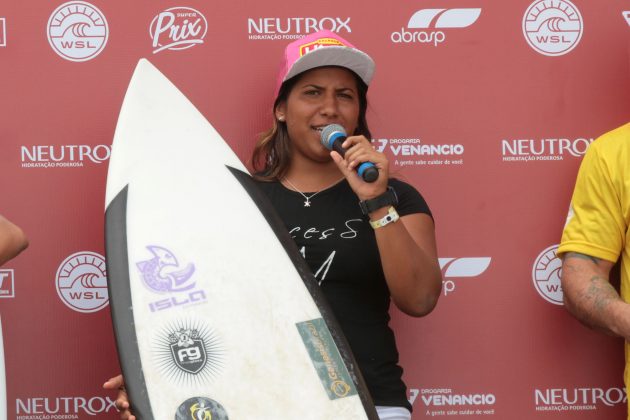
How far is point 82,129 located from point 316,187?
89 cm

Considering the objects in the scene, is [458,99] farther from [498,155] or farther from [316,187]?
[316,187]

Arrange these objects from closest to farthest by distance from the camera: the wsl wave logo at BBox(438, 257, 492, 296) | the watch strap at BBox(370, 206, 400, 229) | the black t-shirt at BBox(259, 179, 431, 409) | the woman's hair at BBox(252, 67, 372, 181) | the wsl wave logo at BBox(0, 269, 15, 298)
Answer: the watch strap at BBox(370, 206, 400, 229) → the black t-shirt at BBox(259, 179, 431, 409) → the woman's hair at BBox(252, 67, 372, 181) → the wsl wave logo at BBox(0, 269, 15, 298) → the wsl wave logo at BBox(438, 257, 492, 296)

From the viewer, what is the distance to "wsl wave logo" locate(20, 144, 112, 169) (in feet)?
10.3

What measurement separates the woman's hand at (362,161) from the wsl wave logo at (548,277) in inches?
37.3

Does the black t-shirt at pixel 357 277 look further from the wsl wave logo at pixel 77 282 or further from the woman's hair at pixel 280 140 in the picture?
the wsl wave logo at pixel 77 282

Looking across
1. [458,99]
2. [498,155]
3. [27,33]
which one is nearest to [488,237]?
[498,155]

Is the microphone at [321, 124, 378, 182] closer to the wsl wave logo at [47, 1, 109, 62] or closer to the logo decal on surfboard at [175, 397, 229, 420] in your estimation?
the logo decal on surfboard at [175, 397, 229, 420]

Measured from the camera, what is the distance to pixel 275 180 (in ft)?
9.62

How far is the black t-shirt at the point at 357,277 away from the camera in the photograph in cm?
270

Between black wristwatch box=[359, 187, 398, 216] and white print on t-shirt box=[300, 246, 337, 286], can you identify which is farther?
white print on t-shirt box=[300, 246, 337, 286]

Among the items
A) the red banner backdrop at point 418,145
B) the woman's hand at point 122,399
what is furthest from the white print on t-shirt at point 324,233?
the woman's hand at point 122,399

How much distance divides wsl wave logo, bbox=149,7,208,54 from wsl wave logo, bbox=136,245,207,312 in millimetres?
817

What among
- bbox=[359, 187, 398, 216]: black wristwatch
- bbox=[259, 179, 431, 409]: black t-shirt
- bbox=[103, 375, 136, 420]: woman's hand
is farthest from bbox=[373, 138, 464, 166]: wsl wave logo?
bbox=[103, 375, 136, 420]: woman's hand

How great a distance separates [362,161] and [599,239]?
944mm
